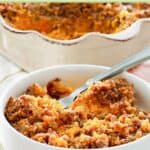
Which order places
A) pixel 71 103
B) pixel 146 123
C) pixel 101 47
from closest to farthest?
pixel 146 123, pixel 71 103, pixel 101 47

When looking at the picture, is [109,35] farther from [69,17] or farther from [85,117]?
[85,117]

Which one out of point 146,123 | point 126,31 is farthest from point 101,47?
point 146,123

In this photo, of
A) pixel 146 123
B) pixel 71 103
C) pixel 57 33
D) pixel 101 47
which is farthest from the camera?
pixel 57 33

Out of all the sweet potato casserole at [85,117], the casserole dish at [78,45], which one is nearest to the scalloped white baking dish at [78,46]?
the casserole dish at [78,45]

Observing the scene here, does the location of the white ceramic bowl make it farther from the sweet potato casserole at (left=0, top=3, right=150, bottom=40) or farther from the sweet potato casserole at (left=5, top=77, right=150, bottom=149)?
the sweet potato casserole at (left=0, top=3, right=150, bottom=40)

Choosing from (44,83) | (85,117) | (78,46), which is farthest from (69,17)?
(85,117)

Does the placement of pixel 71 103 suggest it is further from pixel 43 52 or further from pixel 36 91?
pixel 43 52

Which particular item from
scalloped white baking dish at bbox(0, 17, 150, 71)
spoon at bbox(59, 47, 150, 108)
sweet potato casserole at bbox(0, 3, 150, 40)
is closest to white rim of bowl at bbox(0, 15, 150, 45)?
scalloped white baking dish at bbox(0, 17, 150, 71)
